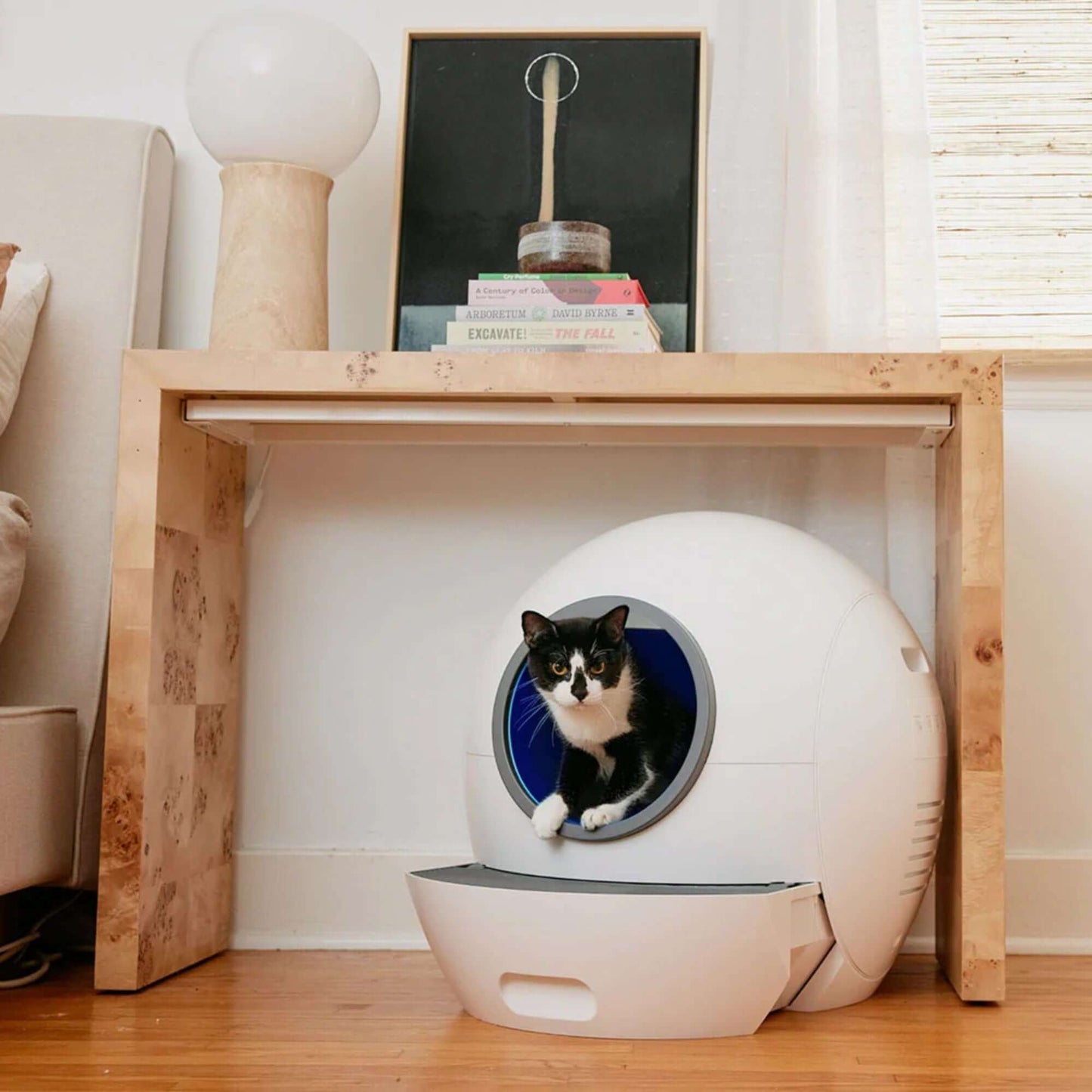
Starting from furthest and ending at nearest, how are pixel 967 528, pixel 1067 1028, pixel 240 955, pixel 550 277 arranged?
pixel 240 955 < pixel 550 277 < pixel 967 528 < pixel 1067 1028

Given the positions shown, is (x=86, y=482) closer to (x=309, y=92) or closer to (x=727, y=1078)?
(x=309, y=92)

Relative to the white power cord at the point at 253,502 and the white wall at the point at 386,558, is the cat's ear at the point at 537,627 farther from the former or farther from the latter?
the white power cord at the point at 253,502

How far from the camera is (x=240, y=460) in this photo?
1.89m

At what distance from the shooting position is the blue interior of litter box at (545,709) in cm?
142

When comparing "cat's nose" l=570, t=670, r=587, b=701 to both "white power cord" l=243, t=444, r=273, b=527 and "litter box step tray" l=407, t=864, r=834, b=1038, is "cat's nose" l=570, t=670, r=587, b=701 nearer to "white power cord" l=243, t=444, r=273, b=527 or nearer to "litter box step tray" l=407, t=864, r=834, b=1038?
"litter box step tray" l=407, t=864, r=834, b=1038

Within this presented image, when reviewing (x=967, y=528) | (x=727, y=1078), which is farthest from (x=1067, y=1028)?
(x=967, y=528)

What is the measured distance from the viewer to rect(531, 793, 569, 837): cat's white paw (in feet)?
4.49

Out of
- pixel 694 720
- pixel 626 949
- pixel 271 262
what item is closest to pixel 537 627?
pixel 694 720

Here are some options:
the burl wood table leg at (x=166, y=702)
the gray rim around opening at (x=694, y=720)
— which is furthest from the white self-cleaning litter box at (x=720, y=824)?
the burl wood table leg at (x=166, y=702)

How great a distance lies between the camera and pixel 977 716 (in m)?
1.48

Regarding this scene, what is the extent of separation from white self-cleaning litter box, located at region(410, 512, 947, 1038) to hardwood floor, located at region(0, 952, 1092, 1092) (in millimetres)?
52

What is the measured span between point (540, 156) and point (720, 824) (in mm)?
1062

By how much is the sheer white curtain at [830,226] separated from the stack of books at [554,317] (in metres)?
0.25

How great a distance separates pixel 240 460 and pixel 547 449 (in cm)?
45
